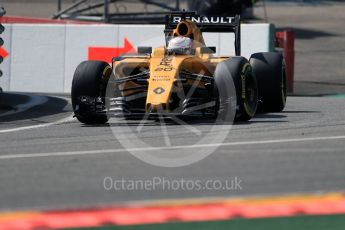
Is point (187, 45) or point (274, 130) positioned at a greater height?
point (187, 45)

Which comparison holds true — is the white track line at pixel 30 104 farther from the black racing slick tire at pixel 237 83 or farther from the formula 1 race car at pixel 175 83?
the black racing slick tire at pixel 237 83

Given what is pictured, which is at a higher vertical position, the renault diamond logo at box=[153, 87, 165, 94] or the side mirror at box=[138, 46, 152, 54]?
the side mirror at box=[138, 46, 152, 54]

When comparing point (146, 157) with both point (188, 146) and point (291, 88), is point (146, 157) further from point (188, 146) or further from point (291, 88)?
point (291, 88)

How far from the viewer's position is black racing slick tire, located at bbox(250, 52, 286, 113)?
13094 mm

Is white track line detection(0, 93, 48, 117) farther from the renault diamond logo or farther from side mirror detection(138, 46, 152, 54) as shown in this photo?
the renault diamond logo

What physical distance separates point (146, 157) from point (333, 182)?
2.12 metres

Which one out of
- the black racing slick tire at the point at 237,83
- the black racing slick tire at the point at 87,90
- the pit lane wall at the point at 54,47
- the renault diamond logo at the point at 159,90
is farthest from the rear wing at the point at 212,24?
the pit lane wall at the point at 54,47

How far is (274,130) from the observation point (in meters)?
10.8

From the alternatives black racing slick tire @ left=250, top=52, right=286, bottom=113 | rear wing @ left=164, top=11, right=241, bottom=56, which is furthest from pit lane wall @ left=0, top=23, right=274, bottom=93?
black racing slick tire @ left=250, top=52, right=286, bottom=113

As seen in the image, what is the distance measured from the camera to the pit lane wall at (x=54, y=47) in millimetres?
17969

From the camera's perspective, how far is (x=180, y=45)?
12.3 meters

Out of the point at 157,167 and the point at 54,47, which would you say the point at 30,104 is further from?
the point at 157,167

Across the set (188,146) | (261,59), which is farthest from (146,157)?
(261,59)

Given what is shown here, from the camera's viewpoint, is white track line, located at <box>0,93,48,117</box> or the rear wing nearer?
the rear wing
